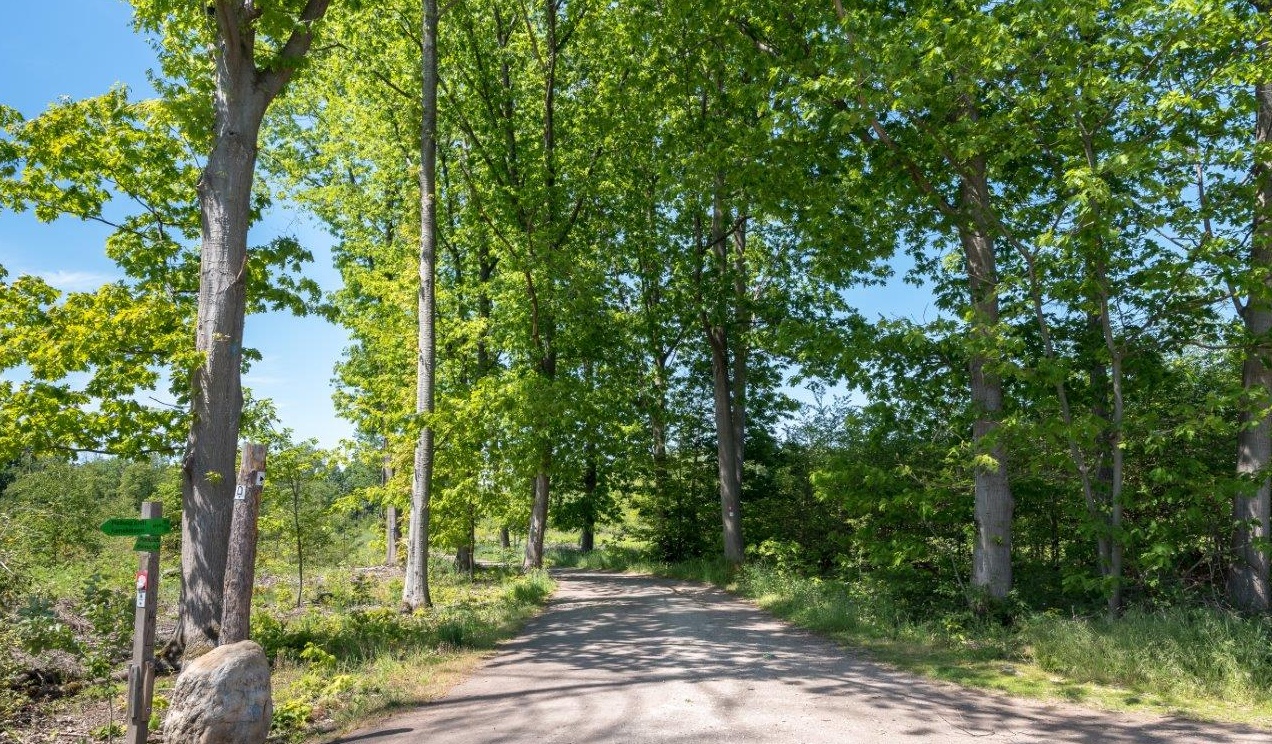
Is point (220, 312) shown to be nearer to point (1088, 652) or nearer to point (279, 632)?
point (279, 632)

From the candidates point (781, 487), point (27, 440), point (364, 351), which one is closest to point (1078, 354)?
point (781, 487)

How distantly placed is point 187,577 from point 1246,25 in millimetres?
13998

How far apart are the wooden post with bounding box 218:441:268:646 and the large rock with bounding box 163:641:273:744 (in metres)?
1.55

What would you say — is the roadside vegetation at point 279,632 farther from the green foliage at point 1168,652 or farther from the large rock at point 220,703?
the green foliage at point 1168,652

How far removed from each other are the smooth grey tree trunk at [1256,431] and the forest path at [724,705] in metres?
5.04

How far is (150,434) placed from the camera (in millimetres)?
9578

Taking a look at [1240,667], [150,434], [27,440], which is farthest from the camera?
[150,434]

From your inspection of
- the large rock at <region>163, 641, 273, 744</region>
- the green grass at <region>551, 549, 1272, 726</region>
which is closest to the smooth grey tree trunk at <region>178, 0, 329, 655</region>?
the large rock at <region>163, 641, 273, 744</region>

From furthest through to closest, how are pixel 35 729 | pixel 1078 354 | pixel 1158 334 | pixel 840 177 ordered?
pixel 840 177 → pixel 1078 354 → pixel 1158 334 → pixel 35 729

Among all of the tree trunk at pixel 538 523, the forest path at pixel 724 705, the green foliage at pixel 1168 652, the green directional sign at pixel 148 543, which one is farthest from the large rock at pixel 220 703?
the tree trunk at pixel 538 523

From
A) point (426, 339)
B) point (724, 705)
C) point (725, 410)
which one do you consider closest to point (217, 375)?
point (426, 339)

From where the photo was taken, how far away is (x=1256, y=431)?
411 inches

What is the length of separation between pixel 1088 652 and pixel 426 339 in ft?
37.2

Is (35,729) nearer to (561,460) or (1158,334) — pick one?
(1158,334)
